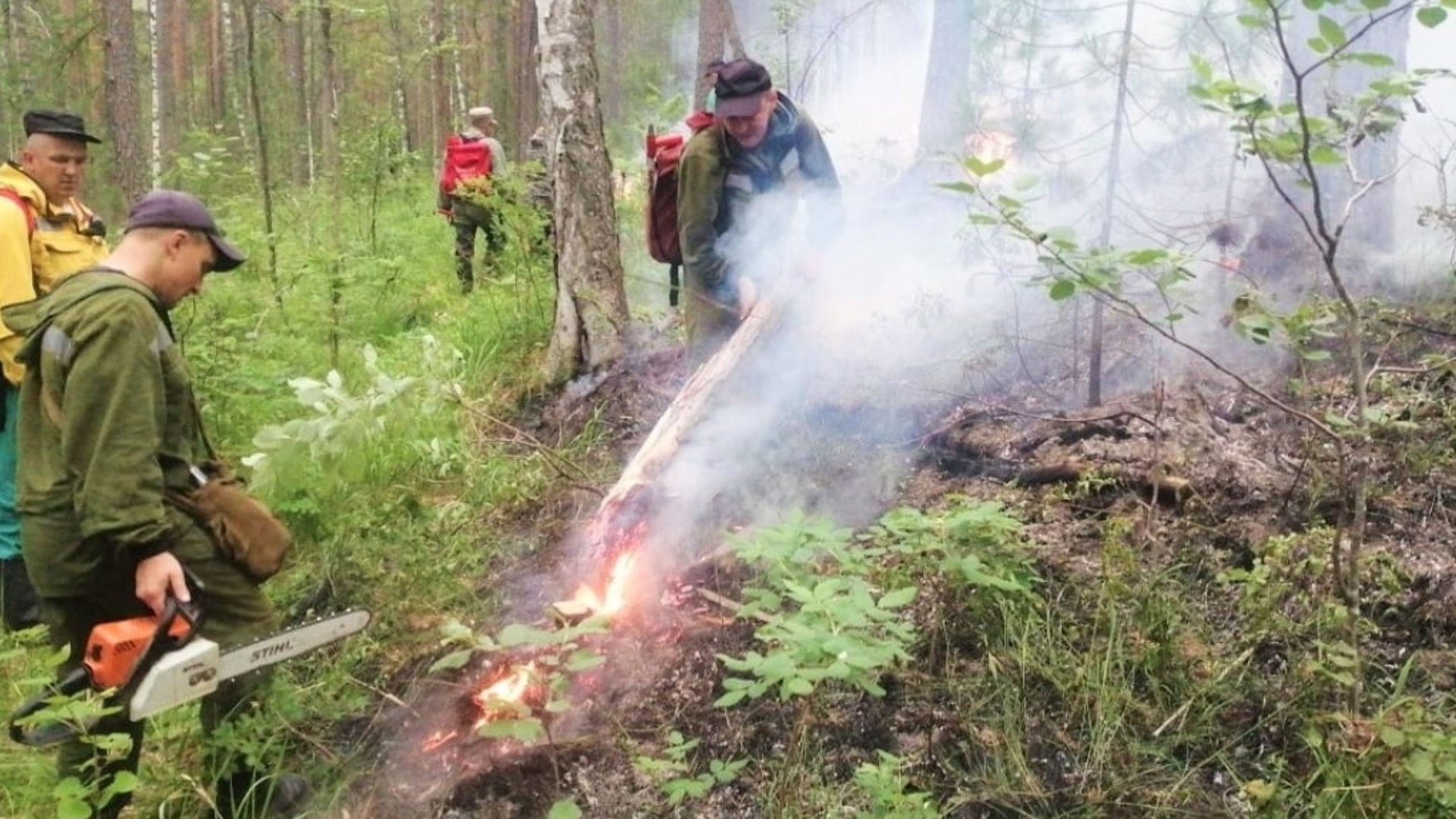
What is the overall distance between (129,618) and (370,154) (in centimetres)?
905

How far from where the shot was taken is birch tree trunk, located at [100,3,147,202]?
9117 millimetres

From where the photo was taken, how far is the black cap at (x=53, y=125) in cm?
412

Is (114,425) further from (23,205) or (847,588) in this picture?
(847,588)

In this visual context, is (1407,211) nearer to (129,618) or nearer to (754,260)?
(754,260)

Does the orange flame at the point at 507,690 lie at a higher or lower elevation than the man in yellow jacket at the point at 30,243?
lower

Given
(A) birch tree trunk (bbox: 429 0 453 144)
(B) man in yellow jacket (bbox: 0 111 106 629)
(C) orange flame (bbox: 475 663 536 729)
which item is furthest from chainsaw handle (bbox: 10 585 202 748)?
(A) birch tree trunk (bbox: 429 0 453 144)

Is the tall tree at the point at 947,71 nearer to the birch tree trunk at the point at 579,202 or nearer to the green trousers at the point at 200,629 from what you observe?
the birch tree trunk at the point at 579,202

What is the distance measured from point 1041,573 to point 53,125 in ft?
16.2

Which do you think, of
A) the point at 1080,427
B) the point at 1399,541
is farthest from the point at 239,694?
the point at 1399,541

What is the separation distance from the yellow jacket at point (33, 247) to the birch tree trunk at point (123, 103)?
5.55 metres

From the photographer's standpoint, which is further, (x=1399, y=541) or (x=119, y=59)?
(x=119, y=59)

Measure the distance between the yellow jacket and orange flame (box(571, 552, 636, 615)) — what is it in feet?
8.12

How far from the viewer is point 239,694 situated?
323cm

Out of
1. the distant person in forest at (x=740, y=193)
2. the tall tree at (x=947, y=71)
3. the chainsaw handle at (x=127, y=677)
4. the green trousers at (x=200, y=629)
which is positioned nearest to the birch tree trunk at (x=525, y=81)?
the tall tree at (x=947, y=71)
